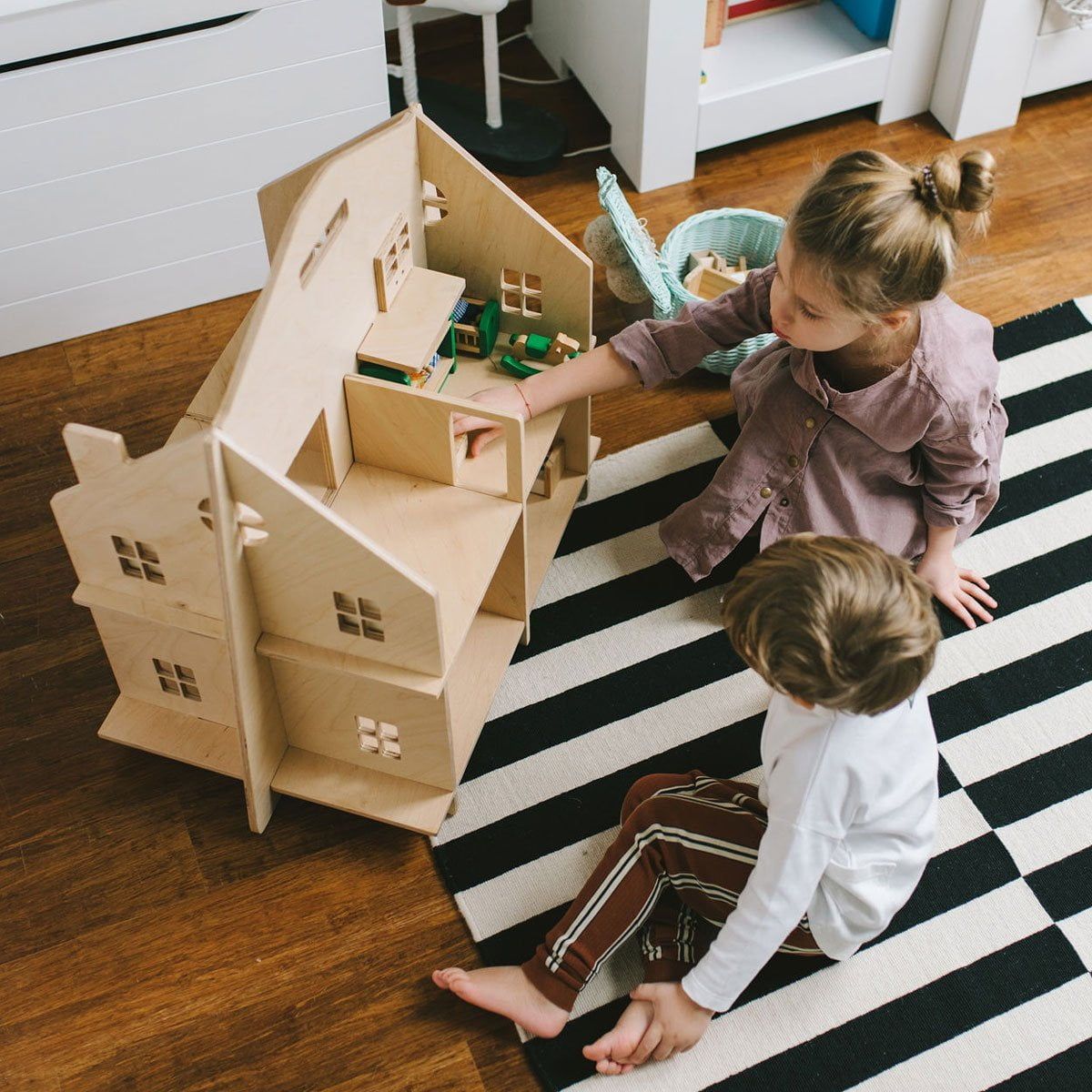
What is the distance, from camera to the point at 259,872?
1.46 meters

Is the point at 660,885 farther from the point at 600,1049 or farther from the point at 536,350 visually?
the point at 536,350

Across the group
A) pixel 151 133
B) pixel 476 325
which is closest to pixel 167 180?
pixel 151 133

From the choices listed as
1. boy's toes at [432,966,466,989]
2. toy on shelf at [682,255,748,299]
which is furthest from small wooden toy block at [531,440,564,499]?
boy's toes at [432,966,466,989]

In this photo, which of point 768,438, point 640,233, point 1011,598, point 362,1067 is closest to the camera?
point 362,1067

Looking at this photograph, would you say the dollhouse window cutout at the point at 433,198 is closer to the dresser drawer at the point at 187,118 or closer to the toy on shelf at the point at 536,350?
the toy on shelf at the point at 536,350

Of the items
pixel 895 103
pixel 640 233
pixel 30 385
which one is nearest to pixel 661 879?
pixel 640 233

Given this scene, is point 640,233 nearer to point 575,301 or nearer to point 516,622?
point 575,301

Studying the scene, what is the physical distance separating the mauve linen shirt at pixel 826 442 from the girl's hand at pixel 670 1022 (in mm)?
536

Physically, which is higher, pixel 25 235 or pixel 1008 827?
pixel 25 235

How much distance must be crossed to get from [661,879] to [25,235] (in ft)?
3.80

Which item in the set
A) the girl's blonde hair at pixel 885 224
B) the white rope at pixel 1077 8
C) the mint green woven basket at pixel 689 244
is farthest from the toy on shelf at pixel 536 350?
the white rope at pixel 1077 8

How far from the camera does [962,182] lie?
47.4 inches

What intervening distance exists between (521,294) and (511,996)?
768mm

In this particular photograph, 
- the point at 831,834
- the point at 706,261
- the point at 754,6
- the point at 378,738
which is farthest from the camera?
the point at 754,6
